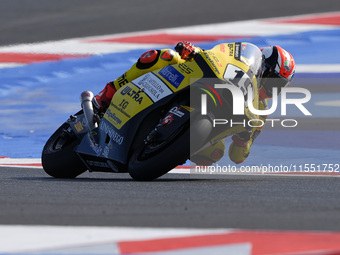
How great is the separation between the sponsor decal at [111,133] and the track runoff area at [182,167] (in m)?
1.35

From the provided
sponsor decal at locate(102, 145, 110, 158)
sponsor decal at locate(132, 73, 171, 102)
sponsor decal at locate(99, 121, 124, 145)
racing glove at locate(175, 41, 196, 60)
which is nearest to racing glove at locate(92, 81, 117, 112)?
sponsor decal at locate(99, 121, 124, 145)

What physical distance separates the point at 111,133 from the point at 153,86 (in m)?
0.49

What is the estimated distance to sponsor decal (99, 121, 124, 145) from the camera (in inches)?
240

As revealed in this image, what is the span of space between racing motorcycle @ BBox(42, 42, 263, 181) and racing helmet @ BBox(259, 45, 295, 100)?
0.14 metres

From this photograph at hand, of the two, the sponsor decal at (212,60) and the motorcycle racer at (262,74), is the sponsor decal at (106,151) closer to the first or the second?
the motorcycle racer at (262,74)

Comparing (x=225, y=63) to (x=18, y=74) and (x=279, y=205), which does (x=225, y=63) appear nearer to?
(x=279, y=205)

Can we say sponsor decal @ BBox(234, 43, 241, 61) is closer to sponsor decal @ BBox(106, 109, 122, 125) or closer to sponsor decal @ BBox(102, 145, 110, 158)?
sponsor decal @ BBox(106, 109, 122, 125)

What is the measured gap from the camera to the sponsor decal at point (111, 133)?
6.11m

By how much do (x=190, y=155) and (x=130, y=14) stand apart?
Result: 885 cm

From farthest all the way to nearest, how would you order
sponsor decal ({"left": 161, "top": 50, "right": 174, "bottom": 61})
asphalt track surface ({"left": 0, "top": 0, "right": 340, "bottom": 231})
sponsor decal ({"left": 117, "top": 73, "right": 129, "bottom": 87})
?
1. sponsor decal ({"left": 117, "top": 73, "right": 129, "bottom": 87})
2. sponsor decal ({"left": 161, "top": 50, "right": 174, "bottom": 61})
3. asphalt track surface ({"left": 0, "top": 0, "right": 340, "bottom": 231})

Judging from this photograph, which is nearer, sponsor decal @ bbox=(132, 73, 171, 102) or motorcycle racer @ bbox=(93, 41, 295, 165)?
sponsor decal @ bbox=(132, 73, 171, 102)

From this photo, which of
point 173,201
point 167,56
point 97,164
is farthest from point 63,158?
point 173,201

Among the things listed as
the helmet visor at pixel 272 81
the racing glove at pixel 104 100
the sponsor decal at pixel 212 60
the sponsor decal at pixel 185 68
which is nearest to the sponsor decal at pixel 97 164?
the racing glove at pixel 104 100

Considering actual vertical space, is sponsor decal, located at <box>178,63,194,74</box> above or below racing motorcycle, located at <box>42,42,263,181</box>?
above
